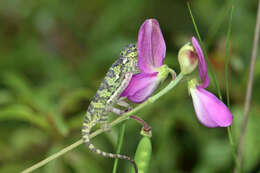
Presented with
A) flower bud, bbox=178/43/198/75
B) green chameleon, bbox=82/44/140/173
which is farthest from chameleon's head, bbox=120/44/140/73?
flower bud, bbox=178/43/198/75

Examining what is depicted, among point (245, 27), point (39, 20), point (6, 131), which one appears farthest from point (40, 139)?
point (245, 27)

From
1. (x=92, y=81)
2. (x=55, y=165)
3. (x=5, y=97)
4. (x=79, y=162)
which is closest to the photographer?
(x=55, y=165)

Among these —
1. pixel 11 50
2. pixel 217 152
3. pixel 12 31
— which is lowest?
pixel 217 152

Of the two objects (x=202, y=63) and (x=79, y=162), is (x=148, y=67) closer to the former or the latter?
(x=202, y=63)

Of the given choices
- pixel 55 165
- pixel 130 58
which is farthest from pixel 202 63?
pixel 55 165

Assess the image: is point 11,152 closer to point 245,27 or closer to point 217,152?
point 217,152

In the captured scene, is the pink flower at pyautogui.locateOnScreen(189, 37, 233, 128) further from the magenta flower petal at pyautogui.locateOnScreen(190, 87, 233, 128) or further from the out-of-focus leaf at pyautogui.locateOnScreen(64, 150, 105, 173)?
the out-of-focus leaf at pyautogui.locateOnScreen(64, 150, 105, 173)

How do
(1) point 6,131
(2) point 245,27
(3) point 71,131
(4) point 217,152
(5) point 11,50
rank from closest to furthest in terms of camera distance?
(4) point 217,152
(3) point 71,131
(1) point 6,131
(2) point 245,27
(5) point 11,50
